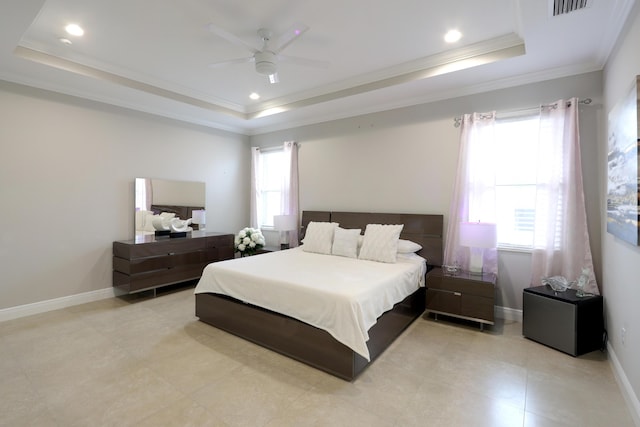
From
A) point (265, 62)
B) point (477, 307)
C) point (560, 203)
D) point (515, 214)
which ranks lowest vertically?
point (477, 307)

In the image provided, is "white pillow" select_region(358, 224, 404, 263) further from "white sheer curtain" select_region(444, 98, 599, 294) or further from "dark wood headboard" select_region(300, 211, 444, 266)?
"white sheer curtain" select_region(444, 98, 599, 294)

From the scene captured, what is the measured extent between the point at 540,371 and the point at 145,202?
200 inches

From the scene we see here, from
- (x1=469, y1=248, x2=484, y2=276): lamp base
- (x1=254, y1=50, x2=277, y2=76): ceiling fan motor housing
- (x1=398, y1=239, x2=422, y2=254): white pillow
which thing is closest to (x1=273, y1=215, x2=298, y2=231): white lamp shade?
(x1=398, y1=239, x2=422, y2=254): white pillow

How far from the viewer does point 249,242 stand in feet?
17.1

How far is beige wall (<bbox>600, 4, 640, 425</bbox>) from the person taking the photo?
2.03m

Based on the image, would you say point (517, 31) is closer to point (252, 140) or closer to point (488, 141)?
point (488, 141)

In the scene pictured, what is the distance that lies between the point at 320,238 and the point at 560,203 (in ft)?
9.06

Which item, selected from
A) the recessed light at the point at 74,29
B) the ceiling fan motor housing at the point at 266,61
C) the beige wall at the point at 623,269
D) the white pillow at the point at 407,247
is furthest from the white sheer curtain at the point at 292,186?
the beige wall at the point at 623,269

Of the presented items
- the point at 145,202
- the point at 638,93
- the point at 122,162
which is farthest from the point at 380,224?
the point at 122,162

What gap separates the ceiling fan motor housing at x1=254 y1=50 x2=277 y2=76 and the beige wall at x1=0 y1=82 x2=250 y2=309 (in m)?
2.58

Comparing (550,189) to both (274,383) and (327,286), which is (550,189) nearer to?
(327,286)

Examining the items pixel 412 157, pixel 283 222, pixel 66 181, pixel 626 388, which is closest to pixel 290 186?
pixel 283 222

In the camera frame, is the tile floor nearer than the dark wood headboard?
Yes

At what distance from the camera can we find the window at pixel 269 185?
5914 mm
